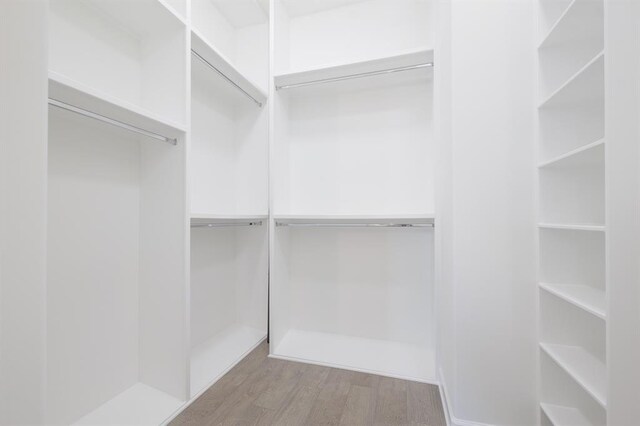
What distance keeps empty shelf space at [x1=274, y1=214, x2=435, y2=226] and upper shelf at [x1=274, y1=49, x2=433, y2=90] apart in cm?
95

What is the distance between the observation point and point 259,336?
87.3 inches

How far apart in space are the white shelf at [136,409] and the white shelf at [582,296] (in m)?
1.76

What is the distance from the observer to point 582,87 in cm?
105

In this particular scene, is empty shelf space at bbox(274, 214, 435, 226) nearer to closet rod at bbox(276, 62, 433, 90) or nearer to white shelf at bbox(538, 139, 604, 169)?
white shelf at bbox(538, 139, 604, 169)

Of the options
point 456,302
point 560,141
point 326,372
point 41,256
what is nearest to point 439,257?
point 456,302

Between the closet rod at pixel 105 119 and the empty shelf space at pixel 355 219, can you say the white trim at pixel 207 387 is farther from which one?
the closet rod at pixel 105 119

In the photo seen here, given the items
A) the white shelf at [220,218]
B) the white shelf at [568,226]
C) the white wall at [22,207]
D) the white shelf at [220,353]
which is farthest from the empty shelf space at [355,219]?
the white wall at [22,207]

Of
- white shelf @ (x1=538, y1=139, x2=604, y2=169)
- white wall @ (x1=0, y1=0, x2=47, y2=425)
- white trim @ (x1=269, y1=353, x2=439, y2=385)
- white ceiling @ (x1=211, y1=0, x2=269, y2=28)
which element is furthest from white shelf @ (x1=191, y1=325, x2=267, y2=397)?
white ceiling @ (x1=211, y1=0, x2=269, y2=28)

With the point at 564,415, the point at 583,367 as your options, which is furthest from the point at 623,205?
the point at 564,415

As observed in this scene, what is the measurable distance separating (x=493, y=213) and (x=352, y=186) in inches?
42.0

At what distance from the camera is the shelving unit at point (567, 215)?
1.13m

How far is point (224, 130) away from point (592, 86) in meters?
2.12

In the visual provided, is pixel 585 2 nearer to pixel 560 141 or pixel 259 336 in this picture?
pixel 560 141

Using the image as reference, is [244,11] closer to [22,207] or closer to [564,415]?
[22,207]
